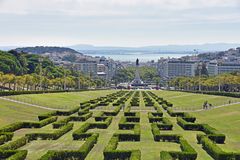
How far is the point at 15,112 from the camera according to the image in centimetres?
5122

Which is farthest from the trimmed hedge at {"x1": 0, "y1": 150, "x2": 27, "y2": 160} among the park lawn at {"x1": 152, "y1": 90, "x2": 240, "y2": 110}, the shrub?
the park lawn at {"x1": 152, "y1": 90, "x2": 240, "y2": 110}

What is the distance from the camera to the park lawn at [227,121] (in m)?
35.1

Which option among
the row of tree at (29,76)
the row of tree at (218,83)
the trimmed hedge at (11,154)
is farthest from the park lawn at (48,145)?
the row of tree at (218,83)

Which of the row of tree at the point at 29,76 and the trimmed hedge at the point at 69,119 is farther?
the row of tree at the point at 29,76

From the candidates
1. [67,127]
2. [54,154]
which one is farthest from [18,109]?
[54,154]

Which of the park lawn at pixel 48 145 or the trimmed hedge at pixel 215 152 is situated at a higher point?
the trimmed hedge at pixel 215 152

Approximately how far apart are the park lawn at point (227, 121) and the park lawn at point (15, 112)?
20151mm

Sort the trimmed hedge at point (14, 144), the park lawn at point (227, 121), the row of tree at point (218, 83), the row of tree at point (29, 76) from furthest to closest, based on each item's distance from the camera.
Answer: the row of tree at point (218, 83), the row of tree at point (29, 76), the park lawn at point (227, 121), the trimmed hedge at point (14, 144)

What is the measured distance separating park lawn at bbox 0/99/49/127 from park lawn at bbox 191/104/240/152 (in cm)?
2015

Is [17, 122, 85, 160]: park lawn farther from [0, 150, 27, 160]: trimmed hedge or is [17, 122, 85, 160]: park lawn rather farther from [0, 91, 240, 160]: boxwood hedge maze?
[0, 150, 27, 160]: trimmed hedge

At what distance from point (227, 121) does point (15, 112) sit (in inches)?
957

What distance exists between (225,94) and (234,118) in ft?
133

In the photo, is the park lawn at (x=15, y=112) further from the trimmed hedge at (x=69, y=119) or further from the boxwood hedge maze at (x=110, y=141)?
the trimmed hedge at (x=69, y=119)

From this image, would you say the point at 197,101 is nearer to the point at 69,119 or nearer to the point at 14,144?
the point at 69,119
